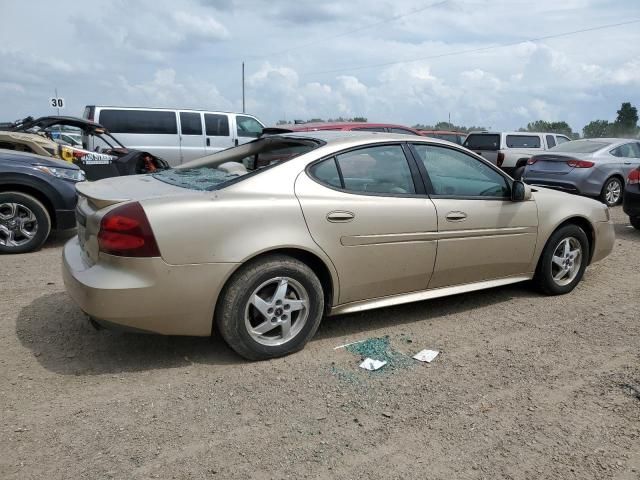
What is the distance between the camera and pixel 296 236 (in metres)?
3.51

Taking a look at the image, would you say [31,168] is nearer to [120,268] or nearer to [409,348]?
[120,268]

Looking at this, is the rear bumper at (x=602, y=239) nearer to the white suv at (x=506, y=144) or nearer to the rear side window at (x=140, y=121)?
the white suv at (x=506, y=144)

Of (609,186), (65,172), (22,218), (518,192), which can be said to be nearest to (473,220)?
(518,192)

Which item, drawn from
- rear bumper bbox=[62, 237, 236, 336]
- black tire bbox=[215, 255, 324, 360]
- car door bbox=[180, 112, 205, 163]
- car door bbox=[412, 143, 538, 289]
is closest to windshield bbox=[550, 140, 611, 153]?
car door bbox=[412, 143, 538, 289]

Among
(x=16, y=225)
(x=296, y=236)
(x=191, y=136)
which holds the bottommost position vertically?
(x=16, y=225)

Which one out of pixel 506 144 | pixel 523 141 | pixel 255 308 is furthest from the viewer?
pixel 523 141

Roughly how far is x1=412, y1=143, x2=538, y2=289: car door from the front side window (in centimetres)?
19

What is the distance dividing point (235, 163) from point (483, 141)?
12.5 metres

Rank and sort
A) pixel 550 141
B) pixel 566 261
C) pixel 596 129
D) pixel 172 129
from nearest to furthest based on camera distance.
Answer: pixel 566 261 → pixel 172 129 → pixel 550 141 → pixel 596 129

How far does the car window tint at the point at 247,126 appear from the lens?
15195mm

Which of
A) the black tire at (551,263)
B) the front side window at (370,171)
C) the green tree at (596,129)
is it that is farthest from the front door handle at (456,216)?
the green tree at (596,129)

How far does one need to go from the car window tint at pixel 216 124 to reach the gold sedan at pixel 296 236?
10378 millimetres

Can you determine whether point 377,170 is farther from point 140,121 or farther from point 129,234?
point 140,121

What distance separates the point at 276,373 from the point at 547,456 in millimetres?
1589
